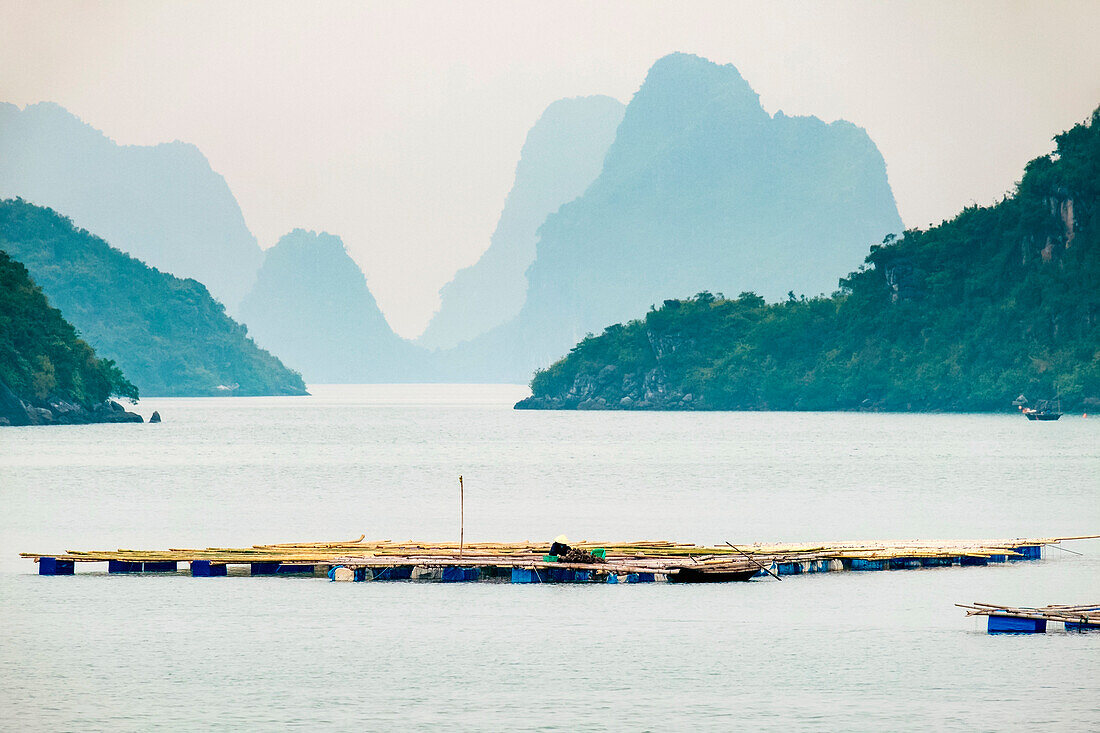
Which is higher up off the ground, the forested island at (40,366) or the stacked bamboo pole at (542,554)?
the forested island at (40,366)

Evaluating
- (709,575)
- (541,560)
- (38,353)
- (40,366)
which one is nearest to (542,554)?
(541,560)

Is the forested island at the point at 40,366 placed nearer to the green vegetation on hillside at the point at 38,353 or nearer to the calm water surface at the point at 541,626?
the green vegetation on hillside at the point at 38,353

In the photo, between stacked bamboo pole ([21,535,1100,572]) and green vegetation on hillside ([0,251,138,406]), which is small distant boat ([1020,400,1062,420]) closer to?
green vegetation on hillside ([0,251,138,406])

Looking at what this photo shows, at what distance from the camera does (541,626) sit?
110ft

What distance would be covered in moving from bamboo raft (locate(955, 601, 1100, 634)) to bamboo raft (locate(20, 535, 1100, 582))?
8790 mm

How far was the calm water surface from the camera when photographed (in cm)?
2573

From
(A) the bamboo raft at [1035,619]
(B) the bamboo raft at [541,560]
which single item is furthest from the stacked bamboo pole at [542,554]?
(A) the bamboo raft at [1035,619]

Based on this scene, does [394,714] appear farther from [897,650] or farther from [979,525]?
[979,525]

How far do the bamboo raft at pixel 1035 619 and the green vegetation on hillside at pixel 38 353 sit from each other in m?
123

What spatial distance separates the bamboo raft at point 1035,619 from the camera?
3145 cm

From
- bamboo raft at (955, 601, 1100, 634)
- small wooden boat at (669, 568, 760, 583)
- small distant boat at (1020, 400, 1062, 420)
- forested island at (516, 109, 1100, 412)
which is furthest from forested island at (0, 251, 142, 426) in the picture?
bamboo raft at (955, 601, 1100, 634)

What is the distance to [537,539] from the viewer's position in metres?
51.6

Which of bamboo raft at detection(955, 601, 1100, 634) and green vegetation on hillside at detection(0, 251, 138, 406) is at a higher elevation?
green vegetation on hillside at detection(0, 251, 138, 406)

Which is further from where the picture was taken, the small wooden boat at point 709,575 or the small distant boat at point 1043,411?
the small distant boat at point 1043,411
